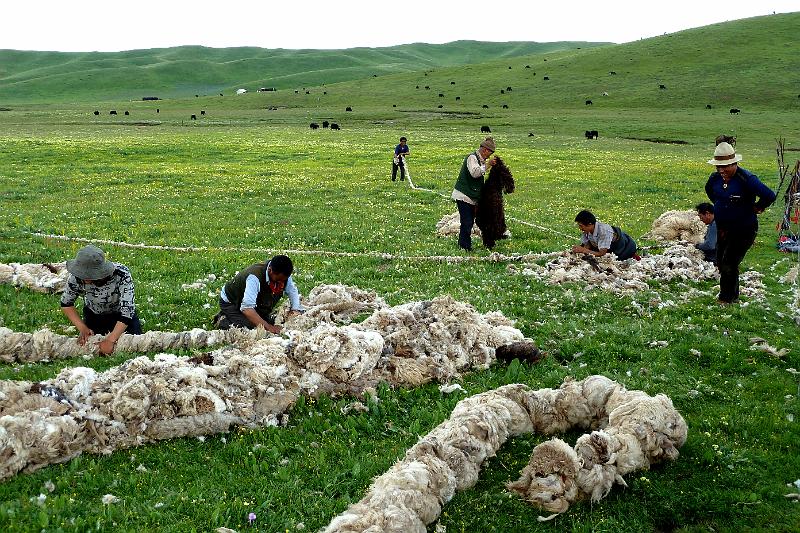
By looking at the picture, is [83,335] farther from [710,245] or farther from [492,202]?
[710,245]

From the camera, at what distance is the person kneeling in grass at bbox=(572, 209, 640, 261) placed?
15.7 meters

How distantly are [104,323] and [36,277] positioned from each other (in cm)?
443

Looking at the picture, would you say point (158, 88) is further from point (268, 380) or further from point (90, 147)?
point (268, 380)

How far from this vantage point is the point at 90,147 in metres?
45.8

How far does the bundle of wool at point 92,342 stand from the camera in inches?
407

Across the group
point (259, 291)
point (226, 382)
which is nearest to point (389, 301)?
point (259, 291)

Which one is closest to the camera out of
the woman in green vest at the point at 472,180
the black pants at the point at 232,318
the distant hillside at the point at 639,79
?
the black pants at the point at 232,318

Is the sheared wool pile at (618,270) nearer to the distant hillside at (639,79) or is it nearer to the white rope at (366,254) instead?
the white rope at (366,254)

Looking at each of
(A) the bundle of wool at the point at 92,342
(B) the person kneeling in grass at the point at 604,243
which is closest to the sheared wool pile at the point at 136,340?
(A) the bundle of wool at the point at 92,342

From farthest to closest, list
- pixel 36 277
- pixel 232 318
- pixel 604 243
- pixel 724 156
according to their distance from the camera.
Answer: pixel 604 243 < pixel 36 277 < pixel 724 156 < pixel 232 318

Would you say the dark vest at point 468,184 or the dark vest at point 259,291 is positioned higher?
the dark vest at point 468,184

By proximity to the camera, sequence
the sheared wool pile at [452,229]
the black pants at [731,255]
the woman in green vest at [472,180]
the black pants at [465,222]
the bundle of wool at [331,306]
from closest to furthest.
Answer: the bundle of wool at [331,306] < the black pants at [731,255] < the woman in green vest at [472,180] < the black pants at [465,222] < the sheared wool pile at [452,229]

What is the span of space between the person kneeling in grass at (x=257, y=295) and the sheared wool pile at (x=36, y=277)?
441cm

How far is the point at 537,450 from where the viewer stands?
733 centimetres
